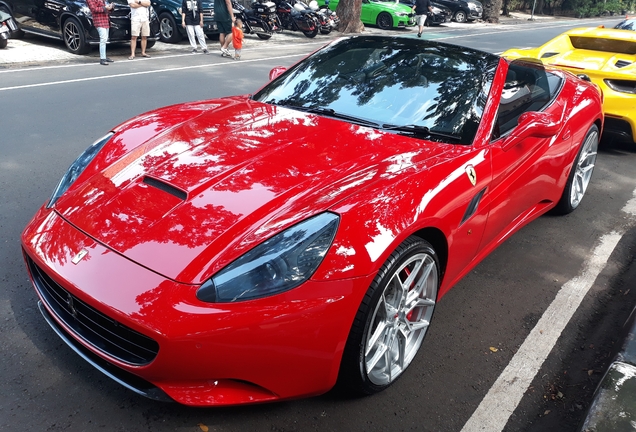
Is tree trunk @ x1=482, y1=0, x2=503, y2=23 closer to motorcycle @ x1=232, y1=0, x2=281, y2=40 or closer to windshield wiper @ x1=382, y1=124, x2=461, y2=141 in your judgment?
motorcycle @ x1=232, y1=0, x2=281, y2=40

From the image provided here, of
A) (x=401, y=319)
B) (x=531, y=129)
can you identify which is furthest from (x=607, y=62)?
(x=401, y=319)

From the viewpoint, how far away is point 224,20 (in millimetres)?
13508

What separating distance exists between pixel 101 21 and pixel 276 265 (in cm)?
1053

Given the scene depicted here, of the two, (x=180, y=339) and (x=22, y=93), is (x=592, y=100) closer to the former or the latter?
(x=180, y=339)

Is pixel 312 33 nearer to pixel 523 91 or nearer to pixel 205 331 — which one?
pixel 523 91

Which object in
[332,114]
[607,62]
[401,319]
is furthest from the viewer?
[607,62]

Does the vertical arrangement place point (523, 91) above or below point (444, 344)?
above

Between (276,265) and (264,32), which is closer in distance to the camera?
(276,265)

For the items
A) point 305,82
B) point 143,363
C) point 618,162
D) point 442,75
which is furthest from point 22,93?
point 618,162

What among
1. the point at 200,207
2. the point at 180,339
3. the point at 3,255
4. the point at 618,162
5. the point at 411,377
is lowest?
the point at 618,162

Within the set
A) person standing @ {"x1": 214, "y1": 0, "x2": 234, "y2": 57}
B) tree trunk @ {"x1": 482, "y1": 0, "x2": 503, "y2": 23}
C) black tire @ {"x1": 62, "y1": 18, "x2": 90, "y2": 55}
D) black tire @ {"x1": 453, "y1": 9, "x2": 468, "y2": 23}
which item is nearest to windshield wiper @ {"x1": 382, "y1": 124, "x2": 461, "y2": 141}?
black tire @ {"x1": 62, "y1": 18, "x2": 90, "y2": 55}

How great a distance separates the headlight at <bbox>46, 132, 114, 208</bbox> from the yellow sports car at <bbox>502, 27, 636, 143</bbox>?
4.70 meters

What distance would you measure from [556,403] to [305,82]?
2.43m

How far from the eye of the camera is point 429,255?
274cm
